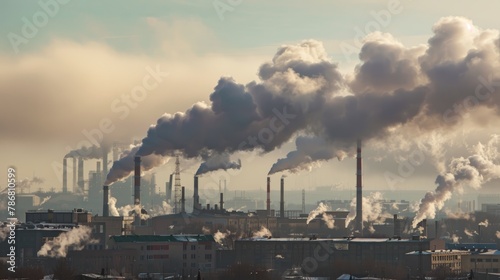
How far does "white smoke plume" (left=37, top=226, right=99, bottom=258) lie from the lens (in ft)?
275

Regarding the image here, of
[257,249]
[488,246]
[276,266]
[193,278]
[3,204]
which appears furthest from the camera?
[3,204]

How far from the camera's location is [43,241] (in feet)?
283

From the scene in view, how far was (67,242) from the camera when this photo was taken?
87.2m

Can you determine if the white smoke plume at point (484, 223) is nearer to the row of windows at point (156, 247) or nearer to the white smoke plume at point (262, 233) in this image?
the white smoke plume at point (262, 233)

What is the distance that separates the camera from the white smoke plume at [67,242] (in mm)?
83700

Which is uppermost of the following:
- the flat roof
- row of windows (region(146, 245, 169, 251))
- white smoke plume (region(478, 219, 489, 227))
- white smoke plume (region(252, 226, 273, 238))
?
white smoke plume (region(478, 219, 489, 227))

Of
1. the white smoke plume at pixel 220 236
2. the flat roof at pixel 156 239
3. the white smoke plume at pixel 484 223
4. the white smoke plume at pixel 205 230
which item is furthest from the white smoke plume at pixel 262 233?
the white smoke plume at pixel 484 223

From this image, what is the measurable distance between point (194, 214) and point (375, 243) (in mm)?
38180

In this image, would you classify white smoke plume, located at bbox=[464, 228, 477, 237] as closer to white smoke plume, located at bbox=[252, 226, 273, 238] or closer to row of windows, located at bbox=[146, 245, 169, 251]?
white smoke plume, located at bbox=[252, 226, 273, 238]

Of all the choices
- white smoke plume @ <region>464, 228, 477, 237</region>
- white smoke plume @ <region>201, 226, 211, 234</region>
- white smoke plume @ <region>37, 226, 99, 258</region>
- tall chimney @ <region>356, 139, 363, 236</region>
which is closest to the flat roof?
white smoke plume @ <region>37, 226, 99, 258</region>

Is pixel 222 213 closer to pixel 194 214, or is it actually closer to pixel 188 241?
pixel 194 214

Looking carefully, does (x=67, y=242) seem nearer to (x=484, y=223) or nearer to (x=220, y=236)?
(x=220, y=236)

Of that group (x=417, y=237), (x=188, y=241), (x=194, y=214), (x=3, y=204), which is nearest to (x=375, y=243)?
(x=417, y=237)

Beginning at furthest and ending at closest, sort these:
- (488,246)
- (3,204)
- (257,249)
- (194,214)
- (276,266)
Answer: (3,204)
(194,214)
(488,246)
(257,249)
(276,266)
